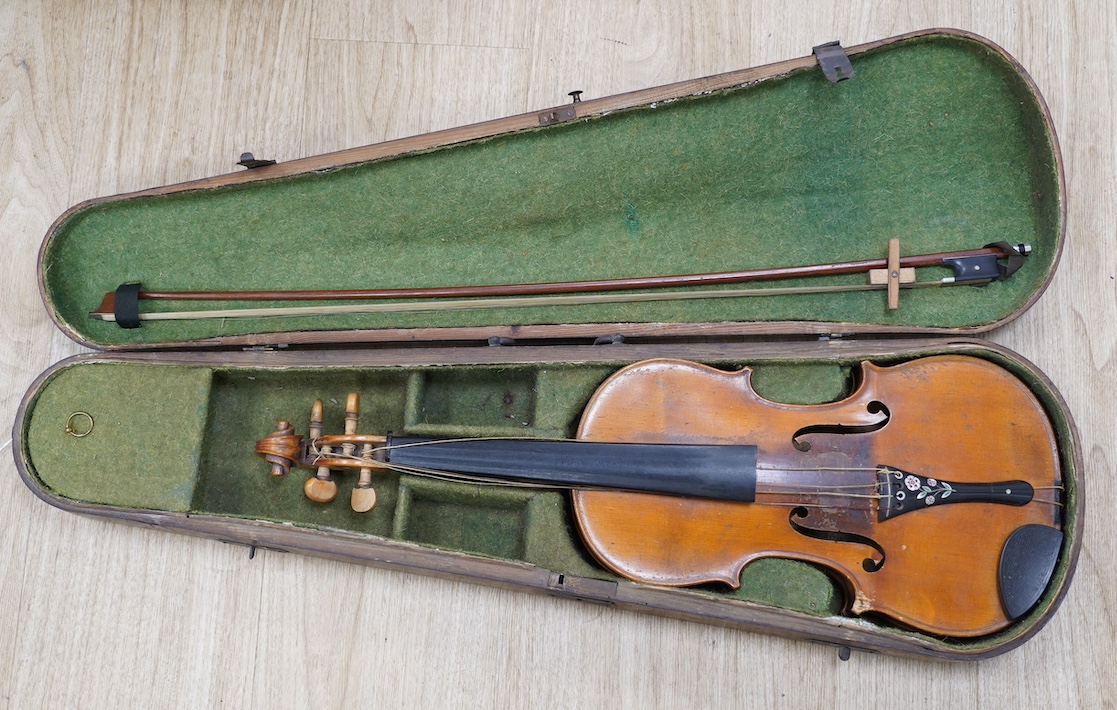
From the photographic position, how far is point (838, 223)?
6.04 ft

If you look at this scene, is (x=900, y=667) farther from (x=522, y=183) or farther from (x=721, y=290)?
(x=522, y=183)

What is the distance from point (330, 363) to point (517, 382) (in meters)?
0.45

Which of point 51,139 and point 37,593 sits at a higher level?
point 51,139

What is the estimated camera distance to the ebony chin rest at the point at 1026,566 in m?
1.65

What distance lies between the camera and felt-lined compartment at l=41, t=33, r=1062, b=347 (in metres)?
1.78

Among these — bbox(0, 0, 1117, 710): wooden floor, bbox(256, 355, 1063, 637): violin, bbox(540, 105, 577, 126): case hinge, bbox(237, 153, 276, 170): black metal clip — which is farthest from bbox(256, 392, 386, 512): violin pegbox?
bbox(540, 105, 577, 126): case hinge

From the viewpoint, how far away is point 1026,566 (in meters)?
1.65

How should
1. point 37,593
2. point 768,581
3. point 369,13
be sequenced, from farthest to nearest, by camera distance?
point 369,13 → point 37,593 → point 768,581

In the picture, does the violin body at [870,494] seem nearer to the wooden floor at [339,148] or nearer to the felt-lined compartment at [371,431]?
the felt-lined compartment at [371,431]

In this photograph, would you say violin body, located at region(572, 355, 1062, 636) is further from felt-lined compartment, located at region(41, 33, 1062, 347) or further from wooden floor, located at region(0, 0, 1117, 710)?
wooden floor, located at region(0, 0, 1117, 710)

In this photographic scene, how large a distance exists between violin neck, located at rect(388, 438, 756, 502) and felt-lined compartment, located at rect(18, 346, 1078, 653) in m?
0.08

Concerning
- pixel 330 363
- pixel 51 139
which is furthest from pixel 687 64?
pixel 51 139


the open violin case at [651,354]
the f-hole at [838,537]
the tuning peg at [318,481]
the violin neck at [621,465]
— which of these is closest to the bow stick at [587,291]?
the open violin case at [651,354]

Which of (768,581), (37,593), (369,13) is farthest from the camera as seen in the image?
(369,13)
